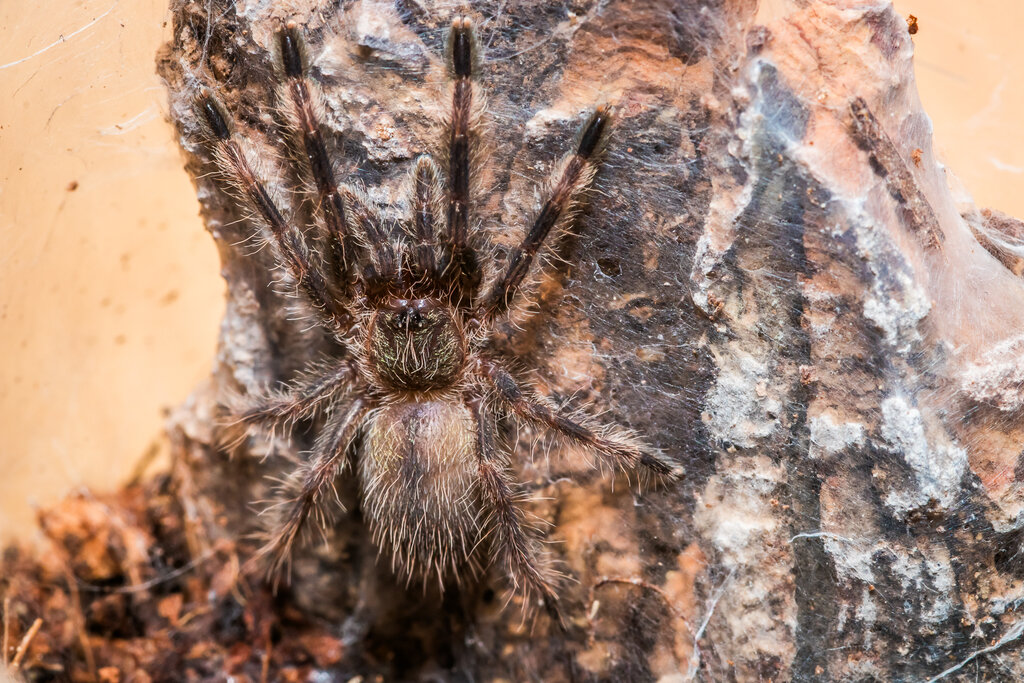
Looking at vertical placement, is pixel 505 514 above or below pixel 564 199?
below

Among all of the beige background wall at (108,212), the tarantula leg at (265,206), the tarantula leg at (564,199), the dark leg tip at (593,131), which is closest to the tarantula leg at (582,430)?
the tarantula leg at (564,199)

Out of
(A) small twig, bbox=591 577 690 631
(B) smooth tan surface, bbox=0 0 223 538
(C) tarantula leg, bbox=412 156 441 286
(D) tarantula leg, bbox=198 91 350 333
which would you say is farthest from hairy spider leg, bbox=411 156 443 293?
(A) small twig, bbox=591 577 690 631

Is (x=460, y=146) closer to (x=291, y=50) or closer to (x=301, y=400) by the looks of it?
(x=291, y=50)

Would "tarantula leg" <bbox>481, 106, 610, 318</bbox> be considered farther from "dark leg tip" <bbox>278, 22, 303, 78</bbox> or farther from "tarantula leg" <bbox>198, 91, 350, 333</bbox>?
"dark leg tip" <bbox>278, 22, 303, 78</bbox>

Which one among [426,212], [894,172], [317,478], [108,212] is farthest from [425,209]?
[108,212]

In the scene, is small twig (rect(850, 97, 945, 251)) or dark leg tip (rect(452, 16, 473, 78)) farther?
dark leg tip (rect(452, 16, 473, 78))

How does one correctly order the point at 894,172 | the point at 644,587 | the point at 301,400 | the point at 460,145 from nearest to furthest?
the point at 894,172
the point at 460,145
the point at 644,587
the point at 301,400
